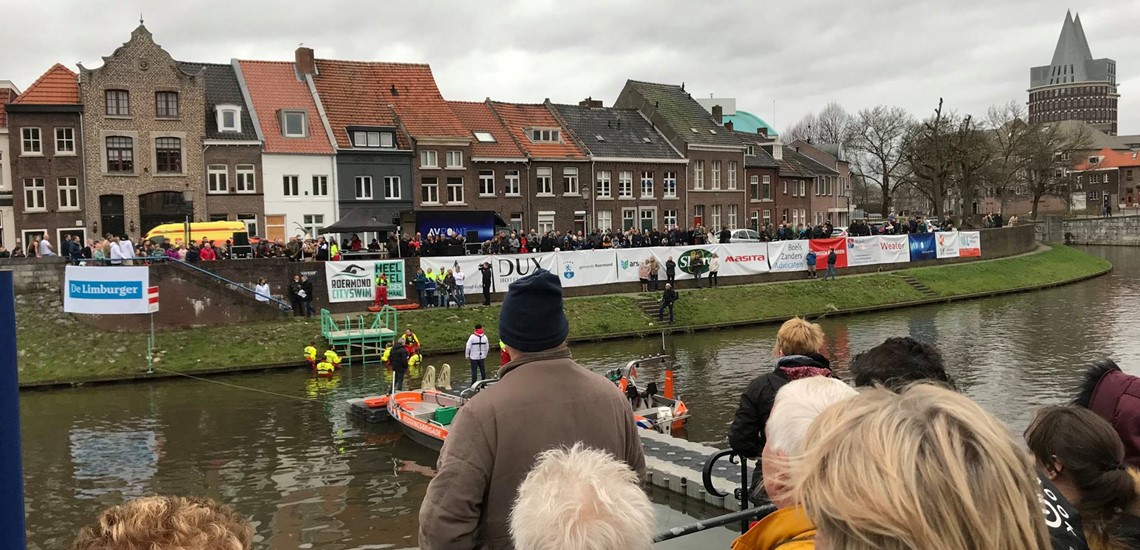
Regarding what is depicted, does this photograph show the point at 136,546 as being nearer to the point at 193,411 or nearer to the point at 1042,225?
the point at 193,411

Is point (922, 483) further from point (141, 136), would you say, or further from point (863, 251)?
point (863, 251)

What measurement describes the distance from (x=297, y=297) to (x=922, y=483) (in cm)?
3165

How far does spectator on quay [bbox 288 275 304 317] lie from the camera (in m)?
31.5

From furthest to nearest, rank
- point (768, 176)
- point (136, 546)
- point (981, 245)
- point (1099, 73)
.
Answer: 1. point (1099, 73)
2. point (768, 176)
3. point (981, 245)
4. point (136, 546)

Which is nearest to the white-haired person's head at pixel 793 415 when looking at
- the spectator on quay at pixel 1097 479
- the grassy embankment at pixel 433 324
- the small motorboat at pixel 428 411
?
the spectator on quay at pixel 1097 479

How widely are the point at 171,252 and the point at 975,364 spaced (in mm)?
27577

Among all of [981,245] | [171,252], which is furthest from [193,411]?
[981,245]

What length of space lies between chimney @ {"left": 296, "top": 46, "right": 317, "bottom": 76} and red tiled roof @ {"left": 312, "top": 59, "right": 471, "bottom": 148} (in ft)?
1.83

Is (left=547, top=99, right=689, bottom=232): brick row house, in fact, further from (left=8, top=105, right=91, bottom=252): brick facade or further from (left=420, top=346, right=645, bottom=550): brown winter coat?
(left=420, top=346, right=645, bottom=550): brown winter coat

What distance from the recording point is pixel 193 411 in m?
22.1

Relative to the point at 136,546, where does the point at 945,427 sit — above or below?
above

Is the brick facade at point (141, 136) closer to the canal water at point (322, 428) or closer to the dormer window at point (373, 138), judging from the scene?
the dormer window at point (373, 138)

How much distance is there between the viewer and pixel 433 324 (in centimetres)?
3180

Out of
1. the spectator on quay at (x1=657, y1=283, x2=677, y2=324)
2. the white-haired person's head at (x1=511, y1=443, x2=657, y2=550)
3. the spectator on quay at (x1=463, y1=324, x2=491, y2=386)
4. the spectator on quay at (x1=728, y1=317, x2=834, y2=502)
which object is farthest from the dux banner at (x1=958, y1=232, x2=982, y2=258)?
the white-haired person's head at (x1=511, y1=443, x2=657, y2=550)
